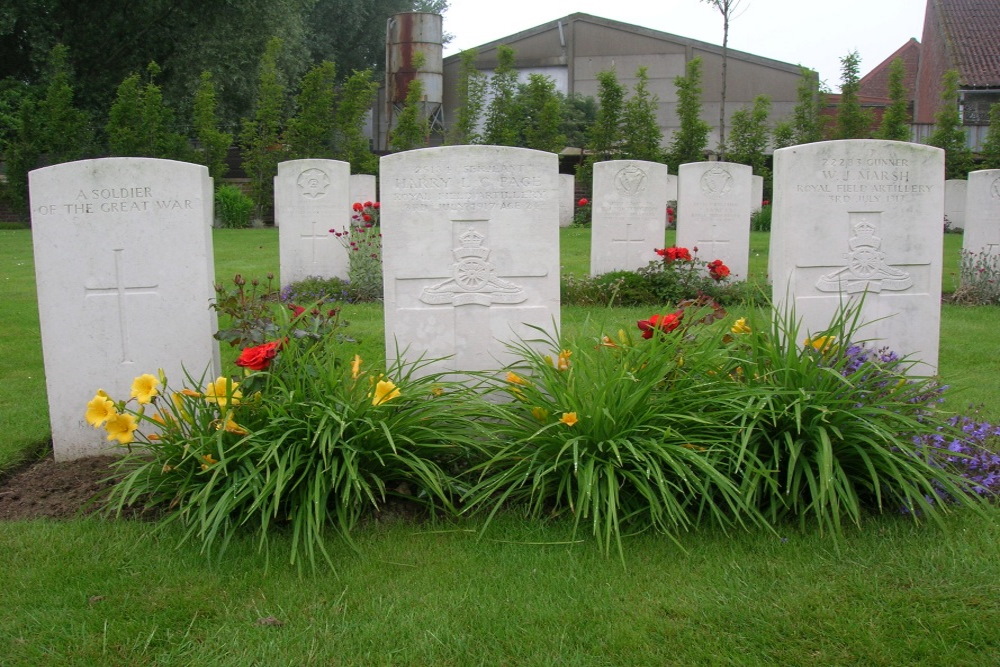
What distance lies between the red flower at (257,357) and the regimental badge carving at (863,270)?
312cm

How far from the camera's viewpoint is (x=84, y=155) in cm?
2167

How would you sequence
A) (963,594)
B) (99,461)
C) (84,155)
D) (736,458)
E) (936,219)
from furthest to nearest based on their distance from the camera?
(84,155), (936,219), (99,461), (736,458), (963,594)

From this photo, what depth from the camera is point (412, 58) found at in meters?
31.2

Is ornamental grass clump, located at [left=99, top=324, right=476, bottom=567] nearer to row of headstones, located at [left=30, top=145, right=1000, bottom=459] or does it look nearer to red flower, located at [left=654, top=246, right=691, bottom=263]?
row of headstones, located at [left=30, top=145, right=1000, bottom=459]

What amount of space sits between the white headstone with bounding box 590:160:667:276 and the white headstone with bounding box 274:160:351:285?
3.10m

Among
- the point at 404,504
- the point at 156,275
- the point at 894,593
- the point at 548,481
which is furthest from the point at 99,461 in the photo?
the point at 894,593

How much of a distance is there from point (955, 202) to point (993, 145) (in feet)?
13.8

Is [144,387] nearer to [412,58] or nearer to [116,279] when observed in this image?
[116,279]

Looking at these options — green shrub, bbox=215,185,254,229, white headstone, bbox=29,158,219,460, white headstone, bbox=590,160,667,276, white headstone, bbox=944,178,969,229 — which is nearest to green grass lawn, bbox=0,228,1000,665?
white headstone, bbox=29,158,219,460

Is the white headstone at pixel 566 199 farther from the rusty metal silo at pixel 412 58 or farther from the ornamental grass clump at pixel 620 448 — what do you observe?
the ornamental grass clump at pixel 620 448

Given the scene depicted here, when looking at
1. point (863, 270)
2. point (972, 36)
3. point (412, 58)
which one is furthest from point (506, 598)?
point (972, 36)

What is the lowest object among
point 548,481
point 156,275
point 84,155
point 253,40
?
point 548,481

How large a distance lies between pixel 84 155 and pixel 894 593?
74.4 feet

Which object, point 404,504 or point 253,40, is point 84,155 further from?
point 404,504
